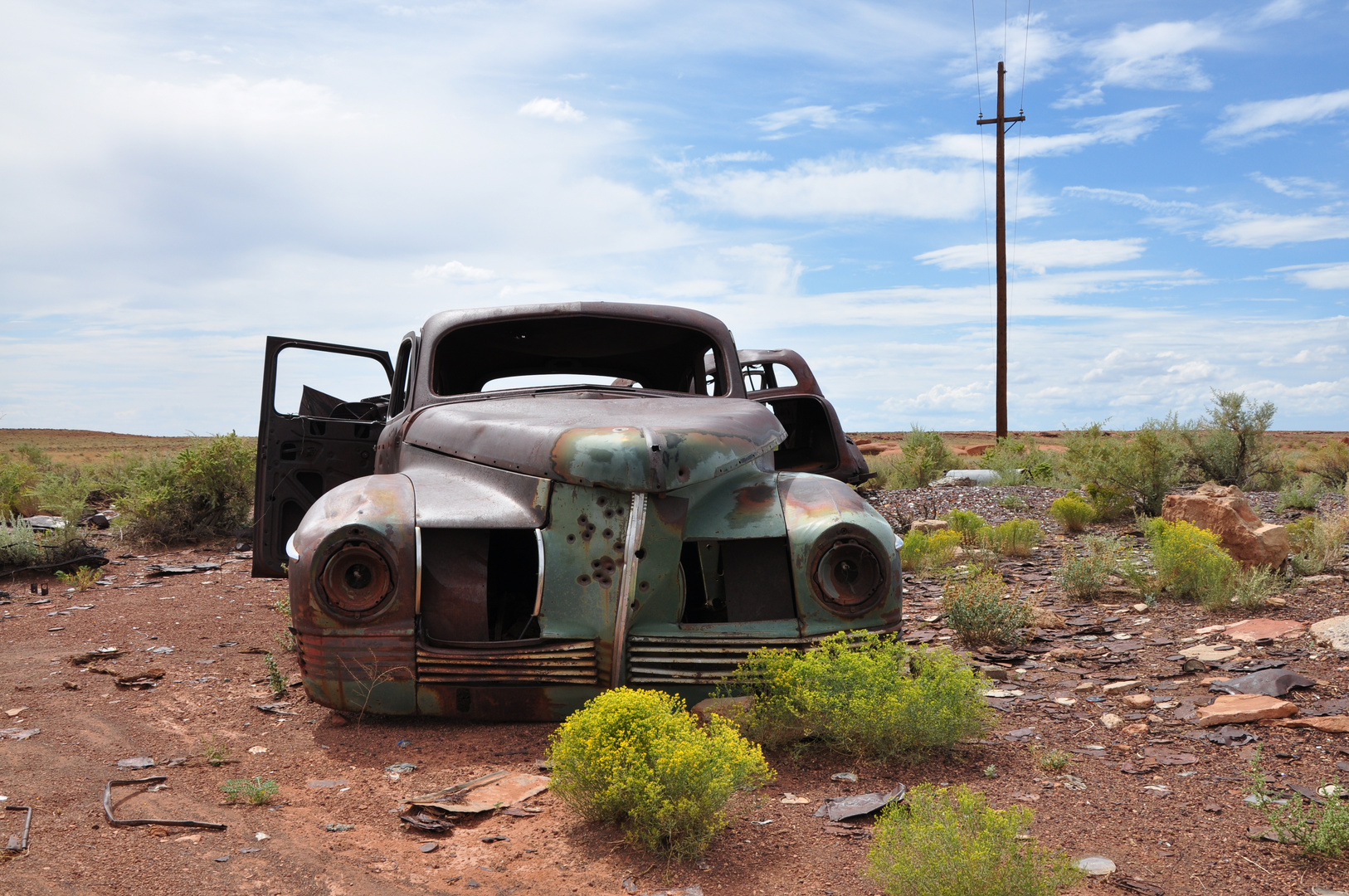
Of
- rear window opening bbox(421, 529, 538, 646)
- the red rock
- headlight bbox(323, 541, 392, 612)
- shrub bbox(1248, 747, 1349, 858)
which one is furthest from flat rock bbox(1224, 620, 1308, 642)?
headlight bbox(323, 541, 392, 612)

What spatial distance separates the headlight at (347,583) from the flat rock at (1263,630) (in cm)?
515

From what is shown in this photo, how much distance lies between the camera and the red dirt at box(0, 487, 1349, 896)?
2873 millimetres

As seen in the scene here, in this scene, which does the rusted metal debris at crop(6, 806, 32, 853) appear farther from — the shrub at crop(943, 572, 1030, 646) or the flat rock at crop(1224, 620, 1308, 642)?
the flat rock at crop(1224, 620, 1308, 642)

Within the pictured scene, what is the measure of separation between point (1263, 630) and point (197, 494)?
11.7 metres

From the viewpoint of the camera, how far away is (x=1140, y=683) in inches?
203

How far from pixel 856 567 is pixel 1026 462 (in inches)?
579

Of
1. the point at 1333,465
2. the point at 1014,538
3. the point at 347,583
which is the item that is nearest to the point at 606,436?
the point at 347,583

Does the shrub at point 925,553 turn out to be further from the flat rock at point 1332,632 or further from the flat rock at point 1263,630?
the flat rock at point 1332,632

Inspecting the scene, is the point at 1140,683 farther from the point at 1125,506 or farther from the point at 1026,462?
the point at 1026,462

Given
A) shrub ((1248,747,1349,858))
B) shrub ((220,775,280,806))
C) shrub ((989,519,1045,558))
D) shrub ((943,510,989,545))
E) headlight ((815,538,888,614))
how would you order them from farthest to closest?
shrub ((943,510,989,545)) < shrub ((989,519,1045,558)) < headlight ((815,538,888,614)) < shrub ((220,775,280,806)) < shrub ((1248,747,1349,858))

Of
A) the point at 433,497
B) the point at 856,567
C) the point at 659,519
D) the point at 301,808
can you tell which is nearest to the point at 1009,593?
the point at 856,567

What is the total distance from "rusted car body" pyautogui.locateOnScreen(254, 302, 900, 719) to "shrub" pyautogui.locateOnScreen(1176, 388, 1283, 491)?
1335 cm

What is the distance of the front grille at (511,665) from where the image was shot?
3879 millimetres

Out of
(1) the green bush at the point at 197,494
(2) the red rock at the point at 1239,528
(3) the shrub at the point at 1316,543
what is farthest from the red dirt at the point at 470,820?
(1) the green bush at the point at 197,494
